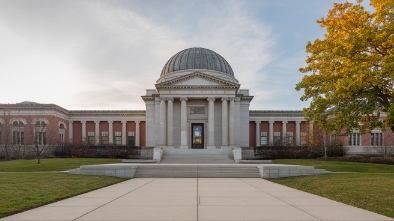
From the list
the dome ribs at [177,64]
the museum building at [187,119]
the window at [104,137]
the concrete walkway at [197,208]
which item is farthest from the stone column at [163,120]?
the concrete walkway at [197,208]

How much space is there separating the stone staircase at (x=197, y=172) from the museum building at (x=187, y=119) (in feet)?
79.7

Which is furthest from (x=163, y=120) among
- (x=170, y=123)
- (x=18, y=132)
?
(x=18, y=132)

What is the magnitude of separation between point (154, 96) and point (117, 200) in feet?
143

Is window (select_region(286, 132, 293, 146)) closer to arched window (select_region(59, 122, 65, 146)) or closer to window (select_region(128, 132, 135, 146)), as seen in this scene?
window (select_region(128, 132, 135, 146))

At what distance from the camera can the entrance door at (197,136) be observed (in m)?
57.0

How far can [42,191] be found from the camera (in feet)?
45.9

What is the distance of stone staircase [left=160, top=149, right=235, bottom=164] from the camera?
40.4 meters

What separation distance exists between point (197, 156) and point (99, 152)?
631 inches

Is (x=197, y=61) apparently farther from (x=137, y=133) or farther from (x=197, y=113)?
(x=137, y=133)

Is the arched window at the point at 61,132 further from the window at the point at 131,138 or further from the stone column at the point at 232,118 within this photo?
the stone column at the point at 232,118

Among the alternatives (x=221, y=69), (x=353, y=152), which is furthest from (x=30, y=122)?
(x=353, y=152)

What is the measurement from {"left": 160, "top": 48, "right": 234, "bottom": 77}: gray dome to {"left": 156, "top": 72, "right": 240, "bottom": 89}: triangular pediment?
11376 mm

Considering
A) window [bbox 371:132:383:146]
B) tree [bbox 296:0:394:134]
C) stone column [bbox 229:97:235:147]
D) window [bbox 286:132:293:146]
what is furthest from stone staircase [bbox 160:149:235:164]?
window [bbox 371:132:383:146]

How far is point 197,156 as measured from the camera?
4375 cm
